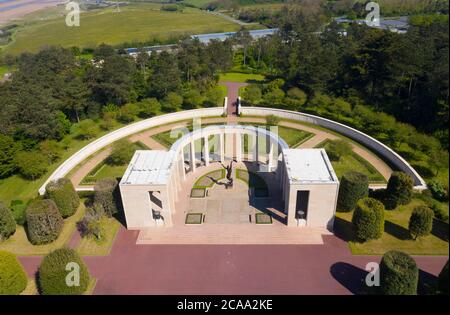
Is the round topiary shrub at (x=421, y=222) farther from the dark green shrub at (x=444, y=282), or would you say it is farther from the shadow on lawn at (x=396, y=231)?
the dark green shrub at (x=444, y=282)

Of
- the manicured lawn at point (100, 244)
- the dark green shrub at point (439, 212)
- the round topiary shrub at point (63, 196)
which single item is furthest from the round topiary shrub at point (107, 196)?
the dark green shrub at point (439, 212)

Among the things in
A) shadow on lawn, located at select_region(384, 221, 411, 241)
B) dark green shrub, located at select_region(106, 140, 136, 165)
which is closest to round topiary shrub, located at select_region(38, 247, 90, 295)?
dark green shrub, located at select_region(106, 140, 136, 165)

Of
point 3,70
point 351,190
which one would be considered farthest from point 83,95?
point 3,70

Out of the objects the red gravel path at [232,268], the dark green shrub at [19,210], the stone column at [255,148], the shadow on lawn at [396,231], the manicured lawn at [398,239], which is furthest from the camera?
the stone column at [255,148]

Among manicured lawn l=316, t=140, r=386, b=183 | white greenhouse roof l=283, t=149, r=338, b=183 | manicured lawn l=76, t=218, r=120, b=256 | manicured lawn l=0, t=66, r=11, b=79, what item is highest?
white greenhouse roof l=283, t=149, r=338, b=183

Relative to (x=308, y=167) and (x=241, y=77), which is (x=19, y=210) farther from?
(x=241, y=77)

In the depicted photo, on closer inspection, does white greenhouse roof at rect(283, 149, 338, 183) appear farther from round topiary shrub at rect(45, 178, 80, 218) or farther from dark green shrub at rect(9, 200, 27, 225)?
dark green shrub at rect(9, 200, 27, 225)
